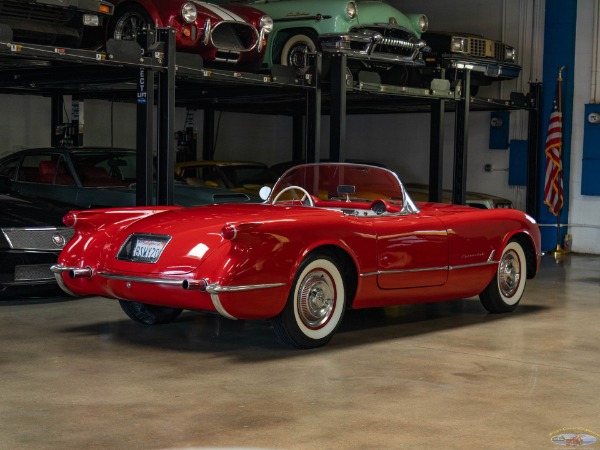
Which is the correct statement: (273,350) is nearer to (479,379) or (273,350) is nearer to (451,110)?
(479,379)

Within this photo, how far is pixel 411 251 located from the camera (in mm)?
6703

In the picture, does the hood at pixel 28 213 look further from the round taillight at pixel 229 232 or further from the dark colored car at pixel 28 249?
the round taillight at pixel 229 232

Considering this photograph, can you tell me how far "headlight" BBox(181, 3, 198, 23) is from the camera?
9582 mm

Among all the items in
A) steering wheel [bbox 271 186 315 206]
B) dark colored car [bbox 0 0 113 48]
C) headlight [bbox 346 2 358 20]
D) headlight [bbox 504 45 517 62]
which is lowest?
steering wheel [bbox 271 186 315 206]

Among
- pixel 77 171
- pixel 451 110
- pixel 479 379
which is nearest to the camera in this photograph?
pixel 479 379

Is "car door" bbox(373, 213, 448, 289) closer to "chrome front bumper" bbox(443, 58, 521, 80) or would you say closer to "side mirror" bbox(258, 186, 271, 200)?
"side mirror" bbox(258, 186, 271, 200)

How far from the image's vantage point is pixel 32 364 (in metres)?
5.67

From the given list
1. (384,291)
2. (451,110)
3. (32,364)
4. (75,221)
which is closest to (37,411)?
(32,364)

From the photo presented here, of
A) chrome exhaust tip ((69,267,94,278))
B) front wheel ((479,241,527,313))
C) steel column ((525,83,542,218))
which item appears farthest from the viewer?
steel column ((525,83,542,218))

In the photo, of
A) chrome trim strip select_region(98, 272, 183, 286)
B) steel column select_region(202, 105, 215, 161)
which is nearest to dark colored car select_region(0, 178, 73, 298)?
chrome trim strip select_region(98, 272, 183, 286)

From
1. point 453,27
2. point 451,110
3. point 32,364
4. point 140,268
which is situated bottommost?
point 32,364

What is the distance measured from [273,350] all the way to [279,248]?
2.39ft

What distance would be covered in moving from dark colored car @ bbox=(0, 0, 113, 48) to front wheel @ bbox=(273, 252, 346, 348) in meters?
3.51

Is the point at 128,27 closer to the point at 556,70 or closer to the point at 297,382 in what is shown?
the point at 297,382
